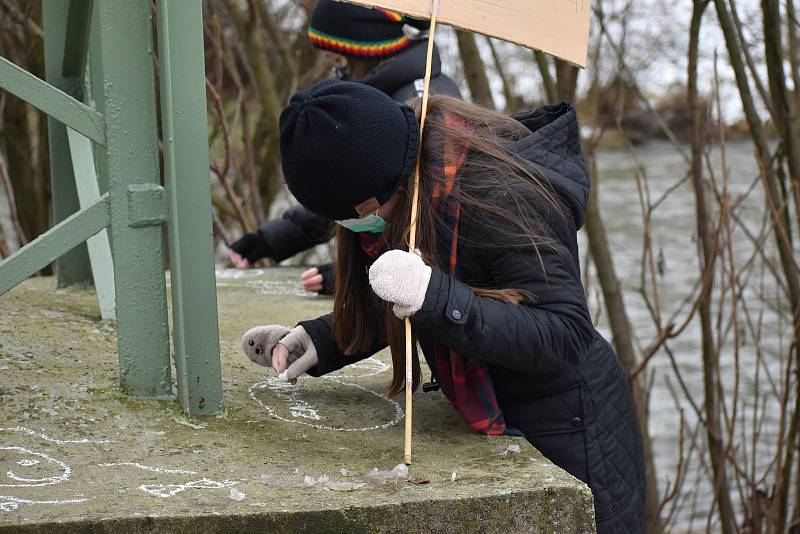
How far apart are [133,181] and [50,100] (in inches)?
8.9

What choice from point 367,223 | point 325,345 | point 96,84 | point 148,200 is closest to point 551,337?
point 367,223

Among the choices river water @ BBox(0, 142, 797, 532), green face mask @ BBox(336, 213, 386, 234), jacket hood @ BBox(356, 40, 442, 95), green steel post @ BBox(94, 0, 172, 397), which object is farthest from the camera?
river water @ BBox(0, 142, 797, 532)

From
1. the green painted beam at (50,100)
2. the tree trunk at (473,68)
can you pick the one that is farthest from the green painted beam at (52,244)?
the tree trunk at (473,68)

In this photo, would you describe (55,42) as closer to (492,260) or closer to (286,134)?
(286,134)

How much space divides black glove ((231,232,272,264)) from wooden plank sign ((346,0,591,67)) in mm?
1863

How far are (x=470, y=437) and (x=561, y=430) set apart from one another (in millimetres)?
178

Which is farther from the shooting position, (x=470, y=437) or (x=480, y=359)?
(x=470, y=437)

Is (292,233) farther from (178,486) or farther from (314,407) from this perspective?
(178,486)

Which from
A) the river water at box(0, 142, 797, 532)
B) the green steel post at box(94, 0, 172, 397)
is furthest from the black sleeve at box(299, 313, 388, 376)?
the river water at box(0, 142, 797, 532)

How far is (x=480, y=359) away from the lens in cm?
188

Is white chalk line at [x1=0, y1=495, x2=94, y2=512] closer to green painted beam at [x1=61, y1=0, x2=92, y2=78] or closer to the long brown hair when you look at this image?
the long brown hair

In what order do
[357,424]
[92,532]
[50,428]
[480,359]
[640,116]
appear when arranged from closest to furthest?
[92,532] → [480,359] → [50,428] → [357,424] → [640,116]

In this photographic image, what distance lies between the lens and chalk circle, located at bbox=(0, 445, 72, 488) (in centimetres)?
178

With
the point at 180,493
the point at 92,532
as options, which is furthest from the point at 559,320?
the point at 92,532
